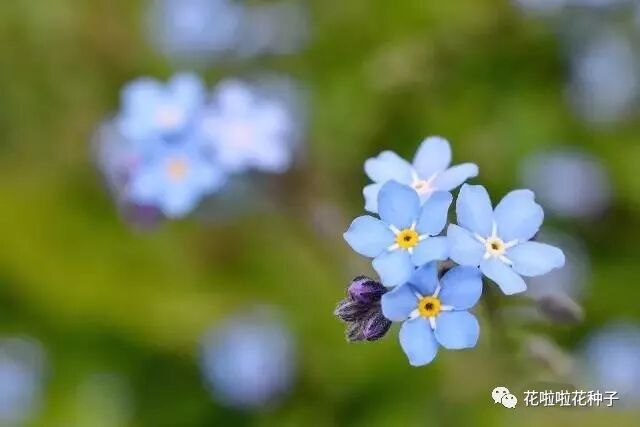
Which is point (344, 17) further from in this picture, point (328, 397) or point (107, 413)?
point (107, 413)

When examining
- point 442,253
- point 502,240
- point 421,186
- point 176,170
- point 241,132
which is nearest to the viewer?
point 442,253

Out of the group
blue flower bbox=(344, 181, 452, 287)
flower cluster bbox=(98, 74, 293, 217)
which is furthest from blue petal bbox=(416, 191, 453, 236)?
flower cluster bbox=(98, 74, 293, 217)

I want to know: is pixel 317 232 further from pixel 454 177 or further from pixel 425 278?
pixel 425 278

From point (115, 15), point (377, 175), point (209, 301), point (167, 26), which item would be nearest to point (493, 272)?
point (377, 175)

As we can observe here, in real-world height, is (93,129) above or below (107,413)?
above

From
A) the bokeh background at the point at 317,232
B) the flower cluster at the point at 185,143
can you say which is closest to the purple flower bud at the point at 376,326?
the flower cluster at the point at 185,143

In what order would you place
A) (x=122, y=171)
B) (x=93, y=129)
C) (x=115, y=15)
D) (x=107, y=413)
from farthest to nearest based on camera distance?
(x=115, y=15) → (x=93, y=129) → (x=107, y=413) → (x=122, y=171)

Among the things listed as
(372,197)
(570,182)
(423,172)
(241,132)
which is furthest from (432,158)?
(570,182)
